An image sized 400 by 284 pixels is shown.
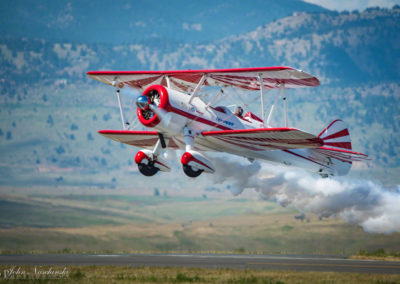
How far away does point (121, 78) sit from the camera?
3606 cm

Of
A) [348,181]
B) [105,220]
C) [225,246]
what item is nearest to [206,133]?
[348,181]

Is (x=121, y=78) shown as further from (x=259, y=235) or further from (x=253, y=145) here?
(x=259, y=235)

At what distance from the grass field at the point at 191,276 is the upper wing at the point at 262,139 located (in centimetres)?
766

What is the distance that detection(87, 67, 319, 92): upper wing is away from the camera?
108ft

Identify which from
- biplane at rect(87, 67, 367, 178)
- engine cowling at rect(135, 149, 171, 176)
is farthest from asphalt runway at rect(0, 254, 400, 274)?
engine cowling at rect(135, 149, 171, 176)

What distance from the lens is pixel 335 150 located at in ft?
127

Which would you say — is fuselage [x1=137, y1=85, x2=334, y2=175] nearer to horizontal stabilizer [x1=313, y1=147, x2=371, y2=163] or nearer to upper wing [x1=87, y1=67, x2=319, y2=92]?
horizontal stabilizer [x1=313, y1=147, x2=371, y2=163]

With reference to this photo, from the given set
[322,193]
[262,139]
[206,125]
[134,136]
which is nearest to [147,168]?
[134,136]

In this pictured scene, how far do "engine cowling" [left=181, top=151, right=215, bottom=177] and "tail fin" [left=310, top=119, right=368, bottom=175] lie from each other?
8997mm

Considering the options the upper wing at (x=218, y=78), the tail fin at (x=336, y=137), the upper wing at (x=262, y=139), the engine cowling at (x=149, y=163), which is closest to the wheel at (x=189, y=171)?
the upper wing at (x=262, y=139)

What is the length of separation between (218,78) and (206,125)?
8.32 ft

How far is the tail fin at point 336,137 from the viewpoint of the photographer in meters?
39.3

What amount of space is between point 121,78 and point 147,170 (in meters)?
5.42

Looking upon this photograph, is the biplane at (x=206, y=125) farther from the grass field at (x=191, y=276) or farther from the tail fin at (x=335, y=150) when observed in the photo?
the grass field at (x=191, y=276)
